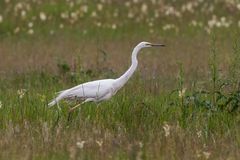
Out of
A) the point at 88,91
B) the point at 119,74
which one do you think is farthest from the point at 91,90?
the point at 119,74

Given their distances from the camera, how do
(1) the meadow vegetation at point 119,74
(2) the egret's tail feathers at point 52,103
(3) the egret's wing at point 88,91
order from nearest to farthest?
(1) the meadow vegetation at point 119,74 < (2) the egret's tail feathers at point 52,103 < (3) the egret's wing at point 88,91

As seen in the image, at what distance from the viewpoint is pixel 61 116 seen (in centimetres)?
912

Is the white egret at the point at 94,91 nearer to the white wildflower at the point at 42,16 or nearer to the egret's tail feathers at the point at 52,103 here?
the egret's tail feathers at the point at 52,103

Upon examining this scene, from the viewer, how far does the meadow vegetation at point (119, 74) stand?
303 inches

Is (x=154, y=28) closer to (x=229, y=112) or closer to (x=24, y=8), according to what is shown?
(x=24, y=8)

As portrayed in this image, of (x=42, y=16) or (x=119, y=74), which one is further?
(x=42, y=16)

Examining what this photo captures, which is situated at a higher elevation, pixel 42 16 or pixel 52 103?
pixel 42 16

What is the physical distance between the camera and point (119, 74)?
14.7 m

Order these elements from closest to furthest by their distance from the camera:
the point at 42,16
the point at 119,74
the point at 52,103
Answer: the point at 52,103 → the point at 119,74 → the point at 42,16

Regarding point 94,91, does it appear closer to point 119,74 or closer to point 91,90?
point 91,90

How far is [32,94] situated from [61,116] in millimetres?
1712

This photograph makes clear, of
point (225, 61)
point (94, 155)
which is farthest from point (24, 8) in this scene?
point (94, 155)

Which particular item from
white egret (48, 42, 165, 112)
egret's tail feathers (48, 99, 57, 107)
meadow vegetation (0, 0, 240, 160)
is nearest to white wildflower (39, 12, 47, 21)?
meadow vegetation (0, 0, 240, 160)

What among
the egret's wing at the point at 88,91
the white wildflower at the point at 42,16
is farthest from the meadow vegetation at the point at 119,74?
the egret's wing at the point at 88,91
